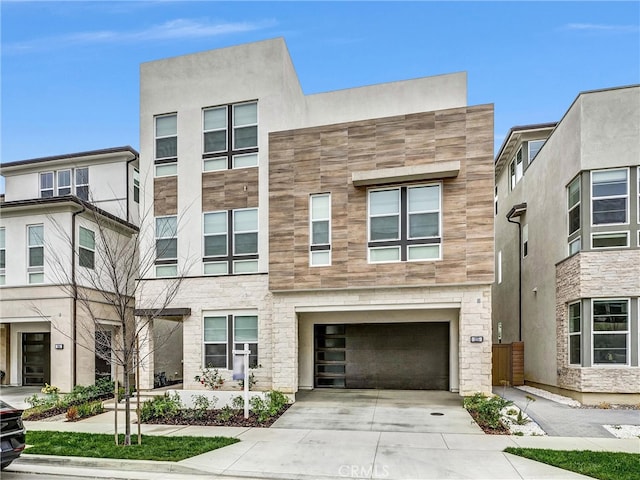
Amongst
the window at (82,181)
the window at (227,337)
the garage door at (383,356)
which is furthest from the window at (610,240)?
the window at (82,181)

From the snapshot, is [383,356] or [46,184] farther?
[46,184]

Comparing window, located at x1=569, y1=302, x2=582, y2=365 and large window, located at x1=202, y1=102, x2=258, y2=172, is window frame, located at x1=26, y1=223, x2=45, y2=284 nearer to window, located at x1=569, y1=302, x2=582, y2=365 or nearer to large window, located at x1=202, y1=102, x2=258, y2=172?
large window, located at x1=202, y1=102, x2=258, y2=172

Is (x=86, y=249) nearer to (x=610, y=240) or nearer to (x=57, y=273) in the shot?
(x=57, y=273)

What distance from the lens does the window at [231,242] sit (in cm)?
1514

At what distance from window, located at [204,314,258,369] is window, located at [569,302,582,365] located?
30.4ft

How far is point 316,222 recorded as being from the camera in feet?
46.1

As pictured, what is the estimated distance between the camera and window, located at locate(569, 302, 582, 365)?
13596 millimetres

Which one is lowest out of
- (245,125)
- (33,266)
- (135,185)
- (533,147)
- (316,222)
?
(33,266)

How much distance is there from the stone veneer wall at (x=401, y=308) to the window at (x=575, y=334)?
3.10m

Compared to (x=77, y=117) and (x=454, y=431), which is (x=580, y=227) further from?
(x=77, y=117)

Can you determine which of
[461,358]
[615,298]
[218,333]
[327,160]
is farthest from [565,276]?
[218,333]

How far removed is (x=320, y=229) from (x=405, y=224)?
2431 millimetres

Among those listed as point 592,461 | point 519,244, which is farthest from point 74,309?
point 519,244

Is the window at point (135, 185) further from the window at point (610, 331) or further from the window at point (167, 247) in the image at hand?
the window at point (610, 331)
